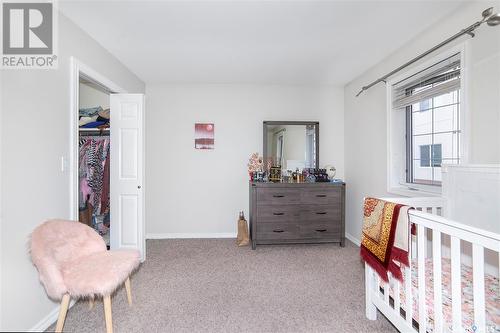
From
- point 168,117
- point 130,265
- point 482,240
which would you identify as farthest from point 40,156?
point 482,240

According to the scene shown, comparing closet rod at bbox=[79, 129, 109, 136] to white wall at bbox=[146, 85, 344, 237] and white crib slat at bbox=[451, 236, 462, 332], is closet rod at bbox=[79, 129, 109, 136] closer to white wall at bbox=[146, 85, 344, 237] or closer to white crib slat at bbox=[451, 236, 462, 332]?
white wall at bbox=[146, 85, 344, 237]

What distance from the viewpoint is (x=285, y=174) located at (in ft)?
11.5

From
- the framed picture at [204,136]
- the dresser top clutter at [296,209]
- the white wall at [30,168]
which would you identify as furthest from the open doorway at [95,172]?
the dresser top clutter at [296,209]

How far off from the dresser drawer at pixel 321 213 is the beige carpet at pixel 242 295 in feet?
1.30

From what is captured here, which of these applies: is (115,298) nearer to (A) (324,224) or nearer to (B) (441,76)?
(A) (324,224)

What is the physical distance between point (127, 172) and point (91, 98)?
1544 millimetres

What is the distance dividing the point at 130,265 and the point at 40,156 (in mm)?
941

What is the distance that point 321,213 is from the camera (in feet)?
10.4

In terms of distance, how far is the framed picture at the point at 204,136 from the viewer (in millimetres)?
3604

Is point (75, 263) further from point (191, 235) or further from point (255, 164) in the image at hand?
point (255, 164)

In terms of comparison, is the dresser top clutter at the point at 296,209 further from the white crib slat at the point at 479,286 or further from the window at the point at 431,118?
the white crib slat at the point at 479,286

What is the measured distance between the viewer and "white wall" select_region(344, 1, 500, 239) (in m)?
Answer: 1.62

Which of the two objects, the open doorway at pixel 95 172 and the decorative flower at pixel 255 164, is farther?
the decorative flower at pixel 255 164

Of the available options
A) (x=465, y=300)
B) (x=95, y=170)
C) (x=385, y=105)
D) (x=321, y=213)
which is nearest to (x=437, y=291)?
(x=465, y=300)
